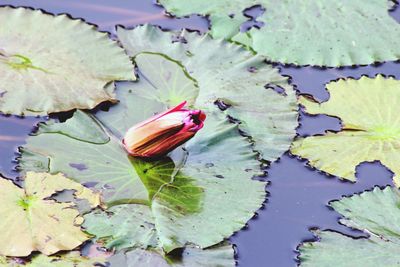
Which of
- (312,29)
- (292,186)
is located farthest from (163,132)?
(312,29)

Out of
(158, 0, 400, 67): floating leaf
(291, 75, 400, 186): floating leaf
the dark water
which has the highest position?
(158, 0, 400, 67): floating leaf

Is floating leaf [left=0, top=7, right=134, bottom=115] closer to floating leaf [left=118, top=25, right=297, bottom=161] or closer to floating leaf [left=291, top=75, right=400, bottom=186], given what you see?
floating leaf [left=118, top=25, right=297, bottom=161]

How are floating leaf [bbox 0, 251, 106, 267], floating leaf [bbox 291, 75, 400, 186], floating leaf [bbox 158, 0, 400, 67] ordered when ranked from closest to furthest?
floating leaf [bbox 0, 251, 106, 267]
floating leaf [bbox 291, 75, 400, 186]
floating leaf [bbox 158, 0, 400, 67]

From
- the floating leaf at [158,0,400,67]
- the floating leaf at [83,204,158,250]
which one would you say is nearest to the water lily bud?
the floating leaf at [83,204,158,250]

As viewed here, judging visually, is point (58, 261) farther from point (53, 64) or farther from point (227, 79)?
point (227, 79)

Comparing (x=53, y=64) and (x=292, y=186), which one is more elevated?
(x=53, y=64)

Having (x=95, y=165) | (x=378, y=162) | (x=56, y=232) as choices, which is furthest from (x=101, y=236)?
(x=378, y=162)

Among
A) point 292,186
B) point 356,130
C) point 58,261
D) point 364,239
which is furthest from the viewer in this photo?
point 356,130
